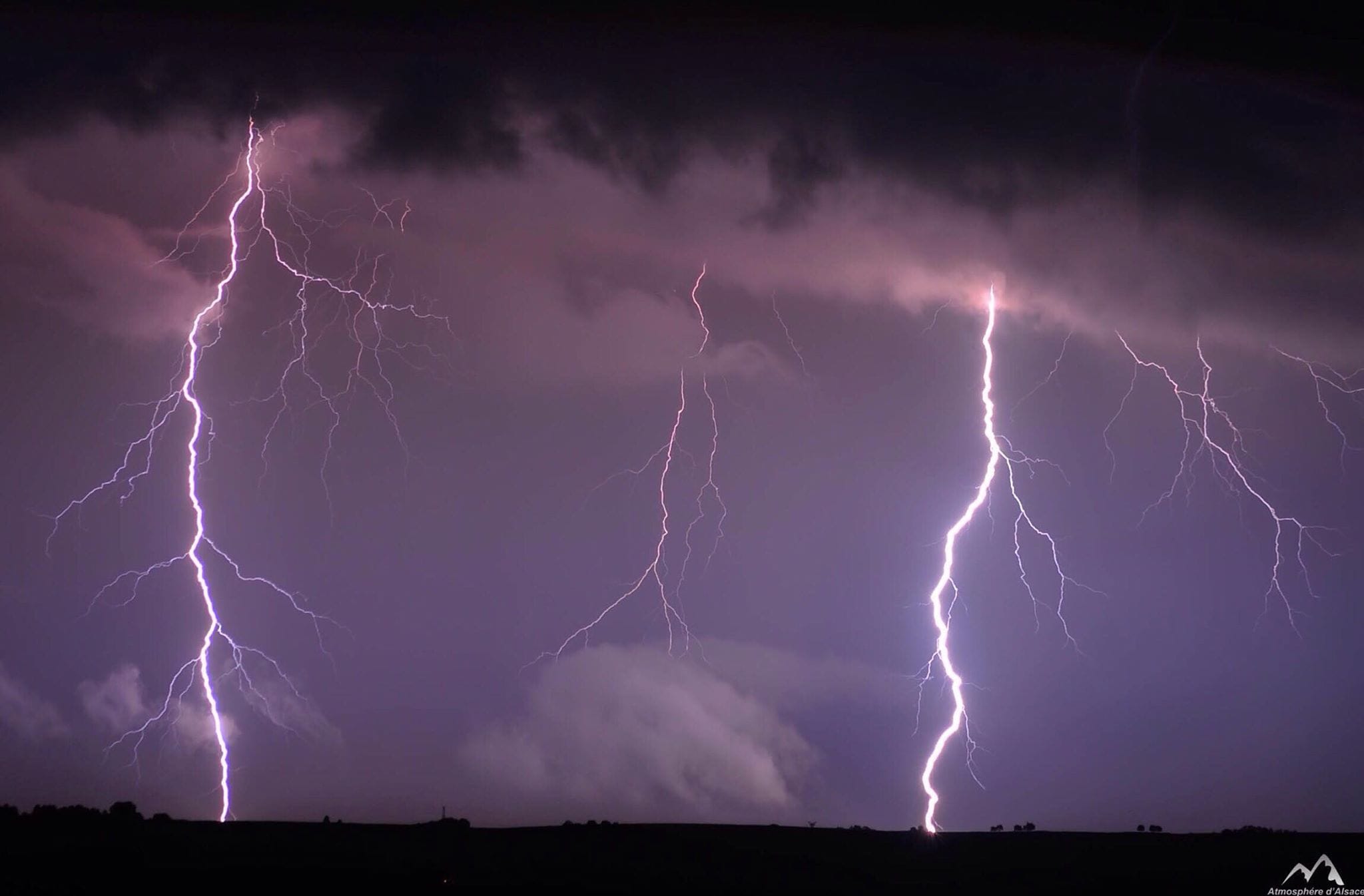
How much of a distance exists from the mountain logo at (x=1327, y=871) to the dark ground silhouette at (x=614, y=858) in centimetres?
9

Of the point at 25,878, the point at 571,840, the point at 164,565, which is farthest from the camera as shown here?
the point at 164,565

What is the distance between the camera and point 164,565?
14820 millimetres

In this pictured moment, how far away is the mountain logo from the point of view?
12477 millimetres

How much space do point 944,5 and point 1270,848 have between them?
1260 cm

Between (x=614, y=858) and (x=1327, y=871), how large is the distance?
881 cm

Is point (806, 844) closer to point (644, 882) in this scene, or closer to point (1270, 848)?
point (644, 882)

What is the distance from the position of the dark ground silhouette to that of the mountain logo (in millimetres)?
92

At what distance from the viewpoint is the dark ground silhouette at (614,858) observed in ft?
38.1

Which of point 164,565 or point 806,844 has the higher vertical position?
point 164,565

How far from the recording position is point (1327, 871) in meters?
12.8

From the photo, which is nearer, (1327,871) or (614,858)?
→ (1327,871)

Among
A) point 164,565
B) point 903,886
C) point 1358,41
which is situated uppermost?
point 1358,41

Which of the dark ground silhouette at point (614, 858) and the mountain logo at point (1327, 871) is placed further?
the mountain logo at point (1327, 871)

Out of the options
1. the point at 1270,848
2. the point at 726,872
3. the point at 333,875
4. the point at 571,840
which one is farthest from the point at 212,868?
the point at 1270,848
